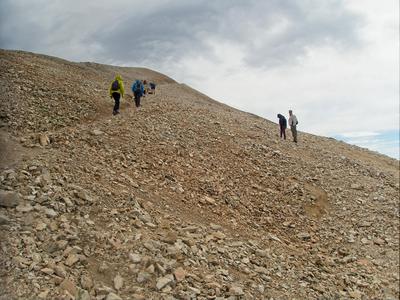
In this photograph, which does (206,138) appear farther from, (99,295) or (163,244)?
(99,295)

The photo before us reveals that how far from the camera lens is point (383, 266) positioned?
45.3 ft

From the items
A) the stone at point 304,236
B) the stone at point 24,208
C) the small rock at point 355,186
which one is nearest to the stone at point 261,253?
the stone at point 304,236

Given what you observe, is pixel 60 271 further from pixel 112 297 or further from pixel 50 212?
pixel 50 212

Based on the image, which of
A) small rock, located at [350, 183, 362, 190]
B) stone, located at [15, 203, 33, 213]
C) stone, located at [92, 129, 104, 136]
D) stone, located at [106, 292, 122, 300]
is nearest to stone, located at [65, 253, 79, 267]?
stone, located at [106, 292, 122, 300]

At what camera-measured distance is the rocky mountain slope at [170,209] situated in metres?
8.93

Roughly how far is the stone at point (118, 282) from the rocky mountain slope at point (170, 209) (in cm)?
5

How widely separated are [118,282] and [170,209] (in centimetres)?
444

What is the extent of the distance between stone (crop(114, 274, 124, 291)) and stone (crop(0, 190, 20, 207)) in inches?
137

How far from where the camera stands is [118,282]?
8.52 metres

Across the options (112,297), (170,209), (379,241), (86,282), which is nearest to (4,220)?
(86,282)

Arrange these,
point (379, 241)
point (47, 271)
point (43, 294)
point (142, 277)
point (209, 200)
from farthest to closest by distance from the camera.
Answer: point (379, 241) → point (209, 200) → point (142, 277) → point (47, 271) → point (43, 294)

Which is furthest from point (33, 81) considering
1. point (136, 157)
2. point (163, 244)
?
point (163, 244)

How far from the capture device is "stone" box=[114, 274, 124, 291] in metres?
8.41

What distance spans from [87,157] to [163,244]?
5195 millimetres
